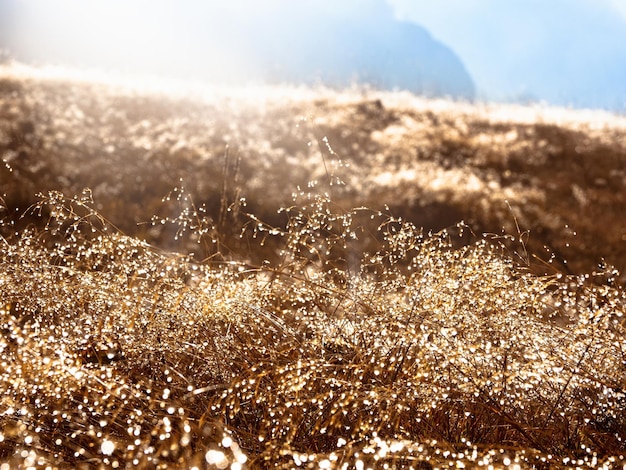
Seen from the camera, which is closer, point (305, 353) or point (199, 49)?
point (305, 353)

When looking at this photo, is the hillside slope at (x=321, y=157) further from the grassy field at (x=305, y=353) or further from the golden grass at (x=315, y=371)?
the golden grass at (x=315, y=371)

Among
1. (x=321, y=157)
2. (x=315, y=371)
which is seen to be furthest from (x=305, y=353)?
(x=321, y=157)

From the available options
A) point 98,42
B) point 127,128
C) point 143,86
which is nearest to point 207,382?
point 127,128

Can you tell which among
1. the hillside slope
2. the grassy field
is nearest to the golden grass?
the grassy field

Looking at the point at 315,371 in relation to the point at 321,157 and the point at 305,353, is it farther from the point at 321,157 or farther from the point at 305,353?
the point at 321,157

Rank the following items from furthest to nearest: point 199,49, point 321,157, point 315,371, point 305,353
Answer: point 199,49, point 321,157, point 305,353, point 315,371

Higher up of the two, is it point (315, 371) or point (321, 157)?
point (321, 157)

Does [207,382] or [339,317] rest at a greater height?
[339,317]

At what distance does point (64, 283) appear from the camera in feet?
6.07

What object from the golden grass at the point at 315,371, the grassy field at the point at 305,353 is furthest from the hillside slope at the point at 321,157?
the golden grass at the point at 315,371

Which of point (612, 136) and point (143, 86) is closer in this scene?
point (612, 136)

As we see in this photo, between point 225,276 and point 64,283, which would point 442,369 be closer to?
point 225,276

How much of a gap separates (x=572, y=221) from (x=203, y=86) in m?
11.6

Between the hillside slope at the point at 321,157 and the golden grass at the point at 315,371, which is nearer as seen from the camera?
the golden grass at the point at 315,371
